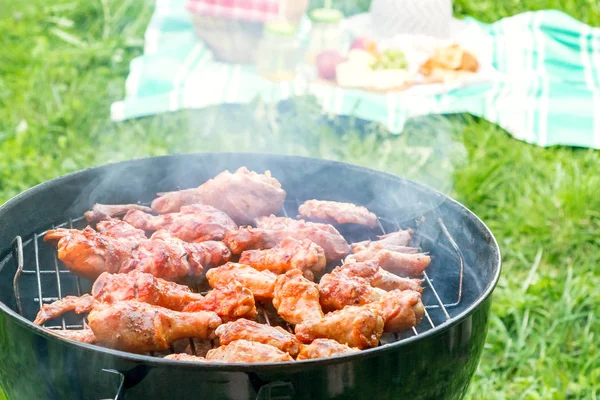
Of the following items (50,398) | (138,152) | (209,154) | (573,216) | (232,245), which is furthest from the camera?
(138,152)

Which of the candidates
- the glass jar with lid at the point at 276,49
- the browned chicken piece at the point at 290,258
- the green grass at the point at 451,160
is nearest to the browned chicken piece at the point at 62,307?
the browned chicken piece at the point at 290,258

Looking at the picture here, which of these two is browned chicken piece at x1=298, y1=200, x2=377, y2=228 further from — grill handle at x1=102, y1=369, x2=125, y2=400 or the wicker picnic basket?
the wicker picnic basket

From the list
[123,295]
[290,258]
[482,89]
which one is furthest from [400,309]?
[482,89]

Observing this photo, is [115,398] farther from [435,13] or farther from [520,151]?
[435,13]

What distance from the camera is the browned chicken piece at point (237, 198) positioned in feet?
10.2

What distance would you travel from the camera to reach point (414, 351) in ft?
7.18

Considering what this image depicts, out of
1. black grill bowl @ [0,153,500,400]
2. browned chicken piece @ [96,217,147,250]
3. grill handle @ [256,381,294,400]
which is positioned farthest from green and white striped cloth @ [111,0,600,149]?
grill handle @ [256,381,294,400]

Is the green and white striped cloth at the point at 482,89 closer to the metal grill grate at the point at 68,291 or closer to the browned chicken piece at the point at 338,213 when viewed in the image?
the browned chicken piece at the point at 338,213

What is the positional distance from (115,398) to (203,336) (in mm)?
362

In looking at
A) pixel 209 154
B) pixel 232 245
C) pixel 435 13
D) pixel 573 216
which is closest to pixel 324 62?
pixel 435 13

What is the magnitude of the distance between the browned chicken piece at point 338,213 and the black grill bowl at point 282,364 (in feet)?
0.27

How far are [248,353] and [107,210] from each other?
1.18m

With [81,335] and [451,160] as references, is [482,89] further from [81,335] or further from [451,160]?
[81,335]

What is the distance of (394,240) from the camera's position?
2977 mm
